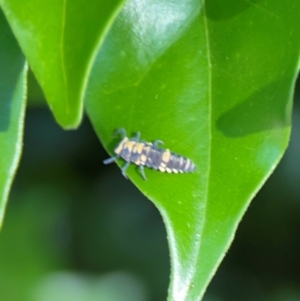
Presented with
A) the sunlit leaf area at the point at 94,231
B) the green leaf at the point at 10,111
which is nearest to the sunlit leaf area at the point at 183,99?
the green leaf at the point at 10,111

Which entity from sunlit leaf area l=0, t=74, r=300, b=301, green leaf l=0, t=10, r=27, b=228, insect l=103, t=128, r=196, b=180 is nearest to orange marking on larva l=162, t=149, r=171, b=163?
insect l=103, t=128, r=196, b=180

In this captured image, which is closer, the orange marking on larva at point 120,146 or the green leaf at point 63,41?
the green leaf at point 63,41

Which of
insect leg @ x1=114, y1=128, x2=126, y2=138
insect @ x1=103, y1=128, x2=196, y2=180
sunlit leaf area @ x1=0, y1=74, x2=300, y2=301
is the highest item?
insect leg @ x1=114, y1=128, x2=126, y2=138

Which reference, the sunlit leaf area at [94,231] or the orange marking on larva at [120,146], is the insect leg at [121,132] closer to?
the orange marking on larva at [120,146]

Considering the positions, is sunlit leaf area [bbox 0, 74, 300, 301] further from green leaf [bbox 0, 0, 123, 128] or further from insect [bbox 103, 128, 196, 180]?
green leaf [bbox 0, 0, 123, 128]

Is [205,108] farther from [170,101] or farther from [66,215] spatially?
[66,215]
